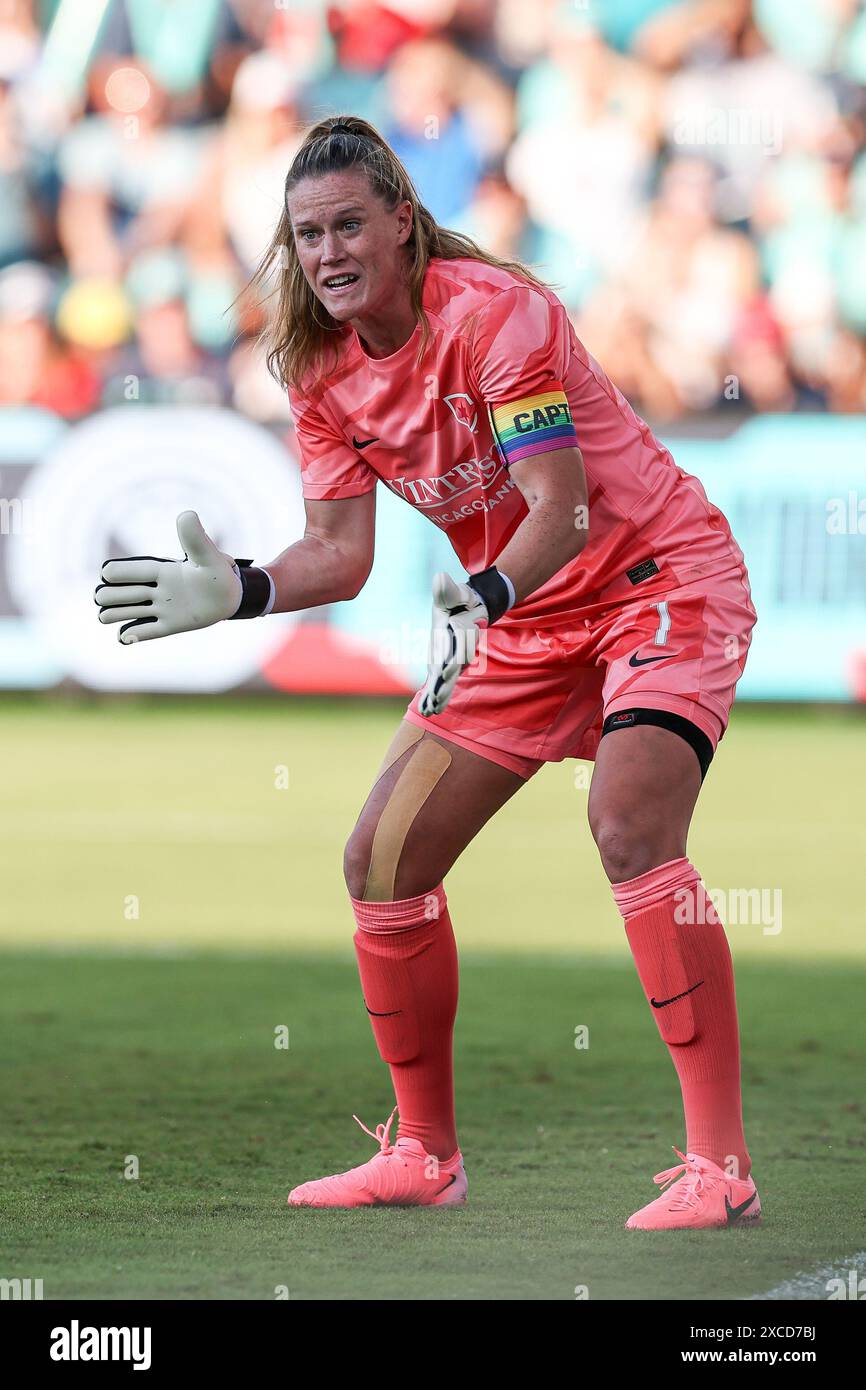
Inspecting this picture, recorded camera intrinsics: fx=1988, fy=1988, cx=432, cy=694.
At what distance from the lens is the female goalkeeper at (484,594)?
386 centimetres

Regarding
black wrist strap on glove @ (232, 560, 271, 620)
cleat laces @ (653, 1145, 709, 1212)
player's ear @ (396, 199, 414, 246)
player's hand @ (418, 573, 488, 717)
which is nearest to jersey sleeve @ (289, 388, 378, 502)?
black wrist strap on glove @ (232, 560, 271, 620)

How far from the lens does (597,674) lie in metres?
4.24

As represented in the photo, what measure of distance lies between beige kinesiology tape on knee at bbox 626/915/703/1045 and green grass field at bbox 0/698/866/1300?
40cm

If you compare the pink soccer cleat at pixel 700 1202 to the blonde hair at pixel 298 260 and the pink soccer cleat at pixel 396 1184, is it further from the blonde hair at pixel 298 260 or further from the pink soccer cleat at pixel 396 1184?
the blonde hair at pixel 298 260

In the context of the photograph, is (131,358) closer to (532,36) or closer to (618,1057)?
(532,36)

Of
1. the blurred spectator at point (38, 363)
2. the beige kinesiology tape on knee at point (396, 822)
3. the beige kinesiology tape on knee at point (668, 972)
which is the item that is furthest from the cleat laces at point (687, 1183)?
the blurred spectator at point (38, 363)

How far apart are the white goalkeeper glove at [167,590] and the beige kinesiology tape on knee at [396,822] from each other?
587 mm

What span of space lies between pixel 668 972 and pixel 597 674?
69cm

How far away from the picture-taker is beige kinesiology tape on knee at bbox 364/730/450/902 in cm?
419

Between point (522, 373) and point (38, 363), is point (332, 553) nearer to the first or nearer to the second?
point (522, 373)

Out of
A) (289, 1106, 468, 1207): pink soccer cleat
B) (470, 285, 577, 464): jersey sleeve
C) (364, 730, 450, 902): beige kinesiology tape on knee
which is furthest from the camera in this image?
(364, 730, 450, 902): beige kinesiology tape on knee

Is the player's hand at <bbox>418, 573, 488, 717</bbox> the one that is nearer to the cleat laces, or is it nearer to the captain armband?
the captain armband

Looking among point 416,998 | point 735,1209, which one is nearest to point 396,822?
point 416,998
